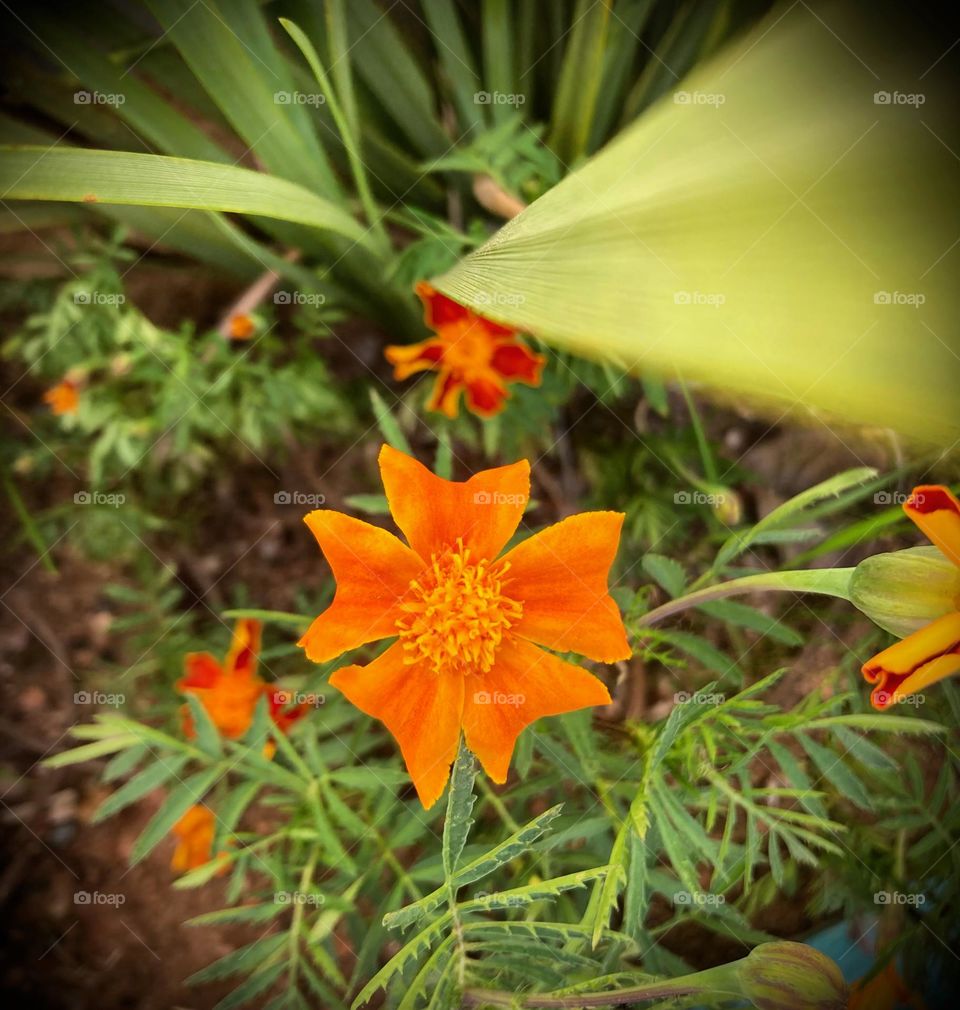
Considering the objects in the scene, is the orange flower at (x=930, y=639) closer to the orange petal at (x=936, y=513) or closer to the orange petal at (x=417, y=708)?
the orange petal at (x=936, y=513)

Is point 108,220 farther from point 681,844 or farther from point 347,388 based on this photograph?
point 681,844

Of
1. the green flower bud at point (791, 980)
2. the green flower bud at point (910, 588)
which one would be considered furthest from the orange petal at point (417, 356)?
the green flower bud at point (791, 980)

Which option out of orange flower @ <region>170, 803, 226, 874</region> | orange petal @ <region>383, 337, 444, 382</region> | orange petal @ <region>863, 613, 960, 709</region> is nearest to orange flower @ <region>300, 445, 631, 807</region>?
orange petal @ <region>863, 613, 960, 709</region>

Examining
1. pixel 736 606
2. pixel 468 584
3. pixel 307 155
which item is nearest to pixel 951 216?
pixel 736 606

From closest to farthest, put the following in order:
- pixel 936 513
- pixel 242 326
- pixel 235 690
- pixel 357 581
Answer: pixel 936 513 → pixel 357 581 → pixel 235 690 → pixel 242 326

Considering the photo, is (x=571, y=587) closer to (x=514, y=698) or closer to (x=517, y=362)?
(x=514, y=698)

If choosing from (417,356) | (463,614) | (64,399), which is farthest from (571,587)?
(64,399)
